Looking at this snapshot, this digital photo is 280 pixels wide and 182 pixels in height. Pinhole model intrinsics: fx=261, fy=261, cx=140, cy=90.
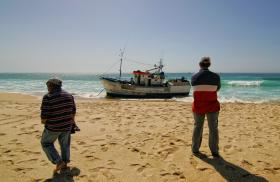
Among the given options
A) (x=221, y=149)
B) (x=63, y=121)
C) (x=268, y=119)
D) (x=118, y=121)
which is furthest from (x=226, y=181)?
(x=268, y=119)

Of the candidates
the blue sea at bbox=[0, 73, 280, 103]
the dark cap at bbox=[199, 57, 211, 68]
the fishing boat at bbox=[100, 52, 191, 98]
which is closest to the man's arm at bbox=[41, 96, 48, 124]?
the blue sea at bbox=[0, 73, 280, 103]

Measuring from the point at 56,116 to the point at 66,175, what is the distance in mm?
1030

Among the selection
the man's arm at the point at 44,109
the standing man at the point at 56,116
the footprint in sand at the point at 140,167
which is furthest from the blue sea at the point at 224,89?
the footprint in sand at the point at 140,167

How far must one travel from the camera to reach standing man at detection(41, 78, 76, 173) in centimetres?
421

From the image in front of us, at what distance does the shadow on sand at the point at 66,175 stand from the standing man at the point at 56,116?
101mm

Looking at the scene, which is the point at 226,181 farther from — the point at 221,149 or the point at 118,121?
the point at 118,121

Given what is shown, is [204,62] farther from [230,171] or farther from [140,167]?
[140,167]

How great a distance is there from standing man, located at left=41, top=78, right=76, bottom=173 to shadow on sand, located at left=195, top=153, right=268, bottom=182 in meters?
2.70

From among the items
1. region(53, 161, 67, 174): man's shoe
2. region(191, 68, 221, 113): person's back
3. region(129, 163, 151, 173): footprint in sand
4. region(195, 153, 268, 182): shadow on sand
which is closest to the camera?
region(195, 153, 268, 182): shadow on sand

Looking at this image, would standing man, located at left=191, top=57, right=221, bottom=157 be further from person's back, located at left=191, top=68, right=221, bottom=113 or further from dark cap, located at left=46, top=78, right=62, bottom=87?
dark cap, located at left=46, top=78, right=62, bottom=87

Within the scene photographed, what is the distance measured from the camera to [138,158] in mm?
5316

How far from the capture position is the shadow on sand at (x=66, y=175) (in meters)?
4.24

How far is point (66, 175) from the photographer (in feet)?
14.5

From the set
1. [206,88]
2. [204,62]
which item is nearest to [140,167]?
[206,88]
